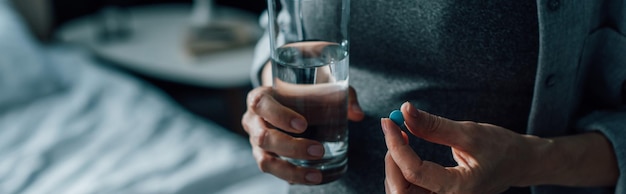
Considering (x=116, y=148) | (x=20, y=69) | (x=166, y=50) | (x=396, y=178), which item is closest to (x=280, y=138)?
(x=396, y=178)

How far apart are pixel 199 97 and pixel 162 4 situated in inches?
13.1

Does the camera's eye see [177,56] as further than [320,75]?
Yes

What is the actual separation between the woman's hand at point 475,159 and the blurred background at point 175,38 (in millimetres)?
1178

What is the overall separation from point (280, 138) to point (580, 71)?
0.88 ft

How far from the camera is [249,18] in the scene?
213 cm

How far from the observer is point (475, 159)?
0.50 metres

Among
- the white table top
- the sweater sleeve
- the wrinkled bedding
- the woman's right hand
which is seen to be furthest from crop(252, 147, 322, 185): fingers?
the white table top

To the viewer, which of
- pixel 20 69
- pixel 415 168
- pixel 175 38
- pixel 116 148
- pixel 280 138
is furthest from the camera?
pixel 175 38

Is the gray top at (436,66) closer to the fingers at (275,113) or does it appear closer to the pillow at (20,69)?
the fingers at (275,113)

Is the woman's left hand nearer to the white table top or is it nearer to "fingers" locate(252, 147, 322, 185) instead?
"fingers" locate(252, 147, 322, 185)

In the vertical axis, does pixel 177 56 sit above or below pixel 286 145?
below

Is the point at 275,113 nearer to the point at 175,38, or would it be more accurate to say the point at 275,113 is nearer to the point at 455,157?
the point at 455,157

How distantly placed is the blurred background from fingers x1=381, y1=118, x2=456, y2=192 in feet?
3.95

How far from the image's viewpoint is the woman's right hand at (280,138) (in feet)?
1.85
